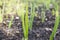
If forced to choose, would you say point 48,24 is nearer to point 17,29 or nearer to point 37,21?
point 37,21

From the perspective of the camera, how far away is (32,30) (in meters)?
1.38

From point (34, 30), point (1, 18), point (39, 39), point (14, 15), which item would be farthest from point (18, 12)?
point (39, 39)

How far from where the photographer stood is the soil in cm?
132

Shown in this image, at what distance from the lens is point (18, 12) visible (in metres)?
1.58

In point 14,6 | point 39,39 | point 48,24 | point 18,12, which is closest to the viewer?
point 39,39

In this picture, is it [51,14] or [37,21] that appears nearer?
[37,21]

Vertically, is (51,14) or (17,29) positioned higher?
(51,14)

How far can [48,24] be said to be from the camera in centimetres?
148

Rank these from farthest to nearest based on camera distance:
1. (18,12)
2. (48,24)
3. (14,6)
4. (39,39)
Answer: (14,6)
(18,12)
(48,24)
(39,39)

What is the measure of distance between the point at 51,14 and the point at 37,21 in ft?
0.71

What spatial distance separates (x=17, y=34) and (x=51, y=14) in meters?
0.48

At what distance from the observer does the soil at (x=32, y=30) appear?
4.32 feet

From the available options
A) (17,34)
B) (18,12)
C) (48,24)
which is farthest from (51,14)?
(17,34)

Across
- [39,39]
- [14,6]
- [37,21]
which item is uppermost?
[14,6]
